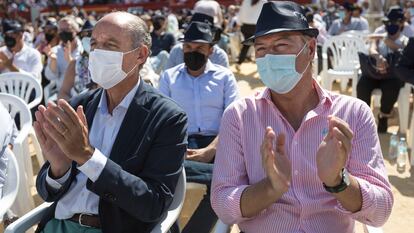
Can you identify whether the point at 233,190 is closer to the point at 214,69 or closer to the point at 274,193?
the point at 274,193

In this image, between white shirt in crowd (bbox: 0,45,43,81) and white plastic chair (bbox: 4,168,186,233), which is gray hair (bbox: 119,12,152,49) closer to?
white plastic chair (bbox: 4,168,186,233)

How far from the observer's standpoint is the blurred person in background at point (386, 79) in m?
6.56

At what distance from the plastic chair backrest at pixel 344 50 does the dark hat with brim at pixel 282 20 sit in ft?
21.6

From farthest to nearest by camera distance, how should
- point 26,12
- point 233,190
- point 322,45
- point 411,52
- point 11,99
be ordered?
point 26,12
point 322,45
point 411,52
point 11,99
point 233,190

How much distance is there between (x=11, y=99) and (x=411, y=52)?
395cm

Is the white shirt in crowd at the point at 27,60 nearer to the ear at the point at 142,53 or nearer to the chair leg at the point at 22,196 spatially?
the chair leg at the point at 22,196

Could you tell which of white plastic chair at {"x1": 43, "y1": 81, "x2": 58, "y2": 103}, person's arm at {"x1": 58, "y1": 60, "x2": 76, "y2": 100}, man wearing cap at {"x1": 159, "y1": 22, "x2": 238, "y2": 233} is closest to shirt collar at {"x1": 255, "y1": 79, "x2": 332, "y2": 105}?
man wearing cap at {"x1": 159, "y1": 22, "x2": 238, "y2": 233}

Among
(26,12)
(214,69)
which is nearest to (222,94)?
(214,69)

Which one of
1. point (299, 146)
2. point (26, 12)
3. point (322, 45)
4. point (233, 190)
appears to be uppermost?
point (299, 146)

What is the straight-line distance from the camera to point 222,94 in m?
4.06

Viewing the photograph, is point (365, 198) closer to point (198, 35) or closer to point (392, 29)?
point (198, 35)

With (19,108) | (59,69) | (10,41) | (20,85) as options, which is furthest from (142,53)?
(10,41)

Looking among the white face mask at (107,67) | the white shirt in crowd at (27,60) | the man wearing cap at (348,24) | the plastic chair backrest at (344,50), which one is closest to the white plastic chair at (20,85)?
the white shirt in crowd at (27,60)

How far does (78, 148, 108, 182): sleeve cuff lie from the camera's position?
2045mm
